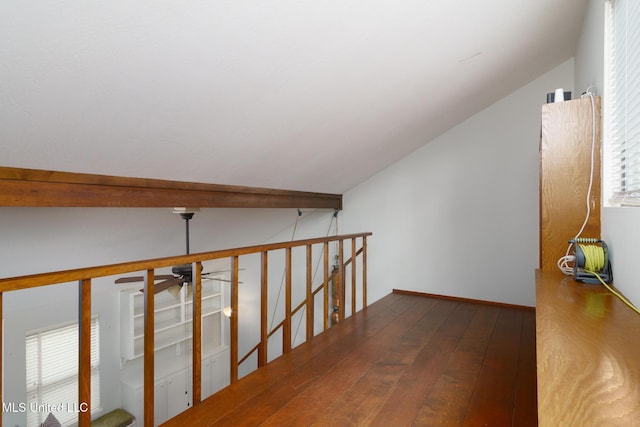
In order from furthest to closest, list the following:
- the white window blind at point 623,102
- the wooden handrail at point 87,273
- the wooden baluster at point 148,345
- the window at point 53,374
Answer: the window at point 53,374 < the wooden baluster at point 148,345 < the white window blind at point 623,102 < the wooden handrail at point 87,273

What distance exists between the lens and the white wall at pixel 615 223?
129cm

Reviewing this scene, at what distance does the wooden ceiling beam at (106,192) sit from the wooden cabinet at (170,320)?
204 cm

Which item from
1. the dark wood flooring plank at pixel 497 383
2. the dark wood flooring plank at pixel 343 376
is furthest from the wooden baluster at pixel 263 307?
the dark wood flooring plank at pixel 497 383

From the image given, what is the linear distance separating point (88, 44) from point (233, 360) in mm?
1526

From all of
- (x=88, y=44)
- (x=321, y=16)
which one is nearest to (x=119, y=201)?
(x=88, y=44)

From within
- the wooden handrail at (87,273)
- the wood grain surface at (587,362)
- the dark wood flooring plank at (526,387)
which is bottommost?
the dark wood flooring plank at (526,387)

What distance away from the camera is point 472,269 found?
3.69 meters

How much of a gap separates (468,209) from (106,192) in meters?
3.21

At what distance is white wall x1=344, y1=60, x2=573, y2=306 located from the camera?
3.39 meters

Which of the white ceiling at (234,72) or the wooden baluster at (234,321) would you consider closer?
the white ceiling at (234,72)

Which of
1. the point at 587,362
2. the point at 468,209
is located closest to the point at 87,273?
the point at 587,362

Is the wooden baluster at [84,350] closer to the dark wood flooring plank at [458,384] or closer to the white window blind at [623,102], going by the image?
the dark wood flooring plank at [458,384]

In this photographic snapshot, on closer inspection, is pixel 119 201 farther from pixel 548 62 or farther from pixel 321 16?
pixel 548 62

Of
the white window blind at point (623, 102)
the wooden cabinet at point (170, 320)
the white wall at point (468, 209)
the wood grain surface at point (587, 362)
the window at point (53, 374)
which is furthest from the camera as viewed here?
the wooden cabinet at point (170, 320)
